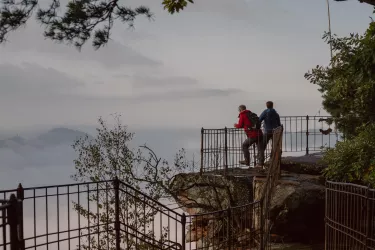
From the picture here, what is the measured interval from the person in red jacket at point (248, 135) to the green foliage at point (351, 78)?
2.66m

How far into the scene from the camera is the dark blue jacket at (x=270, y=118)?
17.0 metres

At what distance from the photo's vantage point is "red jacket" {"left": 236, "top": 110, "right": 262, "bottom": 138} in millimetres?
17047

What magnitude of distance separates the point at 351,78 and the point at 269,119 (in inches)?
167

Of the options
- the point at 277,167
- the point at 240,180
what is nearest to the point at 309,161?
the point at 240,180

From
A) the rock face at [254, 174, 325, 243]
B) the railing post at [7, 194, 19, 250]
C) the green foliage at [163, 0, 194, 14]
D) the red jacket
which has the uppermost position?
the green foliage at [163, 0, 194, 14]

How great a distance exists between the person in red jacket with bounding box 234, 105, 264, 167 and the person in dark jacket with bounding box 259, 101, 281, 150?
0.84ft

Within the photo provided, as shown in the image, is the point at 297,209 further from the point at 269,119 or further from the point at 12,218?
the point at 12,218

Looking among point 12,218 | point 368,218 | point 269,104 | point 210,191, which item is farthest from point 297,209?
point 12,218

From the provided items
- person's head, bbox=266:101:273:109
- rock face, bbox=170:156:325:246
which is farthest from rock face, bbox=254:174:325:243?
person's head, bbox=266:101:273:109

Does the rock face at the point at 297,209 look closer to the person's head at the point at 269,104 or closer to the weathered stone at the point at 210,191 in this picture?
the weathered stone at the point at 210,191

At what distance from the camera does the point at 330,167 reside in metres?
14.4

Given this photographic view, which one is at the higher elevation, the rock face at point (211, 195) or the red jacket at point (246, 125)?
the red jacket at point (246, 125)

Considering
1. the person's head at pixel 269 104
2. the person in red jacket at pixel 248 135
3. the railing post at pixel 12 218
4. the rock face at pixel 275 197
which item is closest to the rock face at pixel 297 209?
the rock face at pixel 275 197

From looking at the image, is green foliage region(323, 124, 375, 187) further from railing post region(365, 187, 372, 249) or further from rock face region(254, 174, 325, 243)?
railing post region(365, 187, 372, 249)
